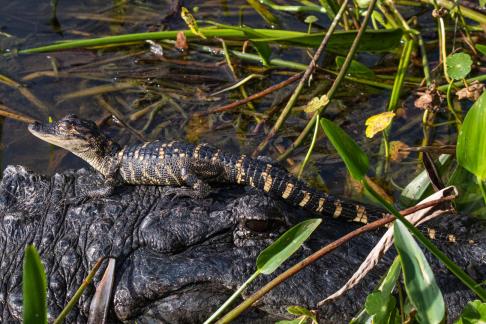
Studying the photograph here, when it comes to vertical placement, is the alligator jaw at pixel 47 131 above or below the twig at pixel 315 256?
below

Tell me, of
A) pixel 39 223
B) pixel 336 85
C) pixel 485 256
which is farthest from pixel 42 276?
pixel 336 85

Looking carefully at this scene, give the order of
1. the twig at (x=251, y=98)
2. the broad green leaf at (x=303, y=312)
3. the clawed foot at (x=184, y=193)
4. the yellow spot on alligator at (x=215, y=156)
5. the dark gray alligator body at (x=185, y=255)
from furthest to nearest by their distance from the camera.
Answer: the twig at (x=251, y=98) → the yellow spot on alligator at (x=215, y=156) → the clawed foot at (x=184, y=193) → the dark gray alligator body at (x=185, y=255) → the broad green leaf at (x=303, y=312)

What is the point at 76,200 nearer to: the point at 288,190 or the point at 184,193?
the point at 184,193

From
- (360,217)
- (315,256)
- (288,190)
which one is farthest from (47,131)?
(315,256)

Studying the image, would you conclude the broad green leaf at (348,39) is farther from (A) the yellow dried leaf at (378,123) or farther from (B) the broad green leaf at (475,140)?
(B) the broad green leaf at (475,140)

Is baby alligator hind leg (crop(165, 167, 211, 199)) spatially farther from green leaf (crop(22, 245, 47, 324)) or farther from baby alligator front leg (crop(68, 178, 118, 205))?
green leaf (crop(22, 245, 47, 324))

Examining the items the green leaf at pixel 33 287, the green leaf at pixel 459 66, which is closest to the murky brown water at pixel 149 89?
the green leaf at pixel 459 66

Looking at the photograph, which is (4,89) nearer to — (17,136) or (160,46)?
(17,136)
